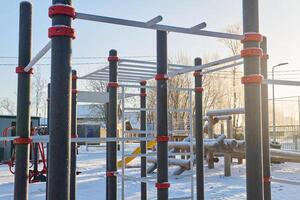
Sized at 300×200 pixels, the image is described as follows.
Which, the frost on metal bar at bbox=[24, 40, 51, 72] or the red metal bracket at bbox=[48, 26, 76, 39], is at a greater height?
the frost on metal bar at bbox=[24, 40, 51, 72]

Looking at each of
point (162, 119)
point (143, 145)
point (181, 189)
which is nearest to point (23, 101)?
point (162, 119)

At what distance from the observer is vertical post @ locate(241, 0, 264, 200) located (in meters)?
2.47

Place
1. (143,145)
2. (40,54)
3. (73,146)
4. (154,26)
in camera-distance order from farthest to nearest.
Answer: (143,145) → (73,146) → (40,54) → (154,26)

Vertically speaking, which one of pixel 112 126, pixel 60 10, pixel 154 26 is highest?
pixel 154 26

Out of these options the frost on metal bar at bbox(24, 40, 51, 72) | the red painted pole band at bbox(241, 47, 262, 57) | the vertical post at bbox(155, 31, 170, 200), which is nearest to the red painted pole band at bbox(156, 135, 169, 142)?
the vertical post at bbox(155, 31, 170, 200)

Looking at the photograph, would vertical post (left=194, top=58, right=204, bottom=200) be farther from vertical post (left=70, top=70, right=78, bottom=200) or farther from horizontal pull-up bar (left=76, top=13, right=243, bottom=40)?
horizontal pull-up bar (left=76, top=13, right=243, bottom=40)

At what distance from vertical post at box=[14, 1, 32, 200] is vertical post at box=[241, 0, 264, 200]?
2.25 meters

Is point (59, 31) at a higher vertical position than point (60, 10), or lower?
lower

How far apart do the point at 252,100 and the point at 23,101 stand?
7.69ft

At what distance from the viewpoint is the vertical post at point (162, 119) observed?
12.5ft

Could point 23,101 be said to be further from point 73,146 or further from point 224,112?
point 224,112

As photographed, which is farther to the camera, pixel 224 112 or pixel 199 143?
pixel 224 112

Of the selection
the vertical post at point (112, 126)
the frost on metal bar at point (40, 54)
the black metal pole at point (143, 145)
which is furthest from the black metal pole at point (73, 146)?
the frost on metal bar at point (40, 54)

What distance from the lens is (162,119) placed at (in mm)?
3885
